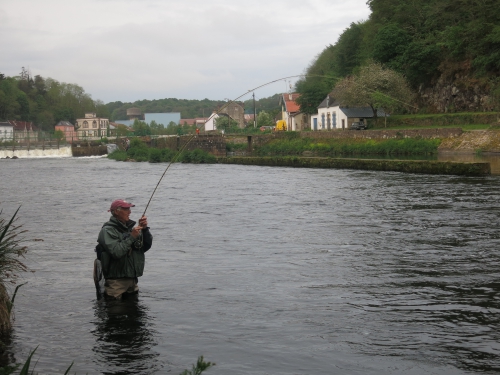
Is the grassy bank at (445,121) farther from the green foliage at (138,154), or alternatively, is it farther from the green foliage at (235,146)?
the green foliage at (138,154)

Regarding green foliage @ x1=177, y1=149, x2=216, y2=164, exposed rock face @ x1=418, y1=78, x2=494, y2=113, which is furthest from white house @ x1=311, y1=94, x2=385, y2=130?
green foliage @ x1=177, y1=149, x2=216, y2=164

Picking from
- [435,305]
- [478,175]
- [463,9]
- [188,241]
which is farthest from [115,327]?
[463,9]

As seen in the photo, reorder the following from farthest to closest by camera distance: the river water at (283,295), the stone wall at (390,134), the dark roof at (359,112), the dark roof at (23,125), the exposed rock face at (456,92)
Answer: the dark roof at (23,125)
the dark roof at (359,112)
the exposed rock face at (456,92)
the stone wall at (390,134)
the river water at (283,295)

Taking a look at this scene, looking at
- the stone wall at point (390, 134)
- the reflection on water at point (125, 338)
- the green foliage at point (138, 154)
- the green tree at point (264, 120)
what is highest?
the green tree at point (264, 120)

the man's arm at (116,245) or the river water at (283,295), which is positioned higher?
the man's arm at (116,245)

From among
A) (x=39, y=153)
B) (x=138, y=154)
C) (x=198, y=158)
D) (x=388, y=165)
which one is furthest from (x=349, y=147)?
(x=39, y=153)

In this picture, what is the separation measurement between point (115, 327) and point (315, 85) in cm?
8131

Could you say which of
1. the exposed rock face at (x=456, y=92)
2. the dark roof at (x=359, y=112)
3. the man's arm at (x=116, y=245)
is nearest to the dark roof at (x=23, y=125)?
the dark roof at (x=359, y=112)

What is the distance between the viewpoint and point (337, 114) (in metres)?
75.1

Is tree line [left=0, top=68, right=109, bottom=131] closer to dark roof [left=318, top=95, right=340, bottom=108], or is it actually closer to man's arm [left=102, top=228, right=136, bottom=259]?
dark roof [left=318, top=95, right=340, bottom=108]

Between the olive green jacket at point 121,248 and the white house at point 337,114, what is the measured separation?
202ft

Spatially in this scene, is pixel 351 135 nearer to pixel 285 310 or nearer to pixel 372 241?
pixel 372 241

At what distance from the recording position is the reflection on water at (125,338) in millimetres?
7156

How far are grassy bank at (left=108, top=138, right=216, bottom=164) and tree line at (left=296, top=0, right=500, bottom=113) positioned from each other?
13209mm
